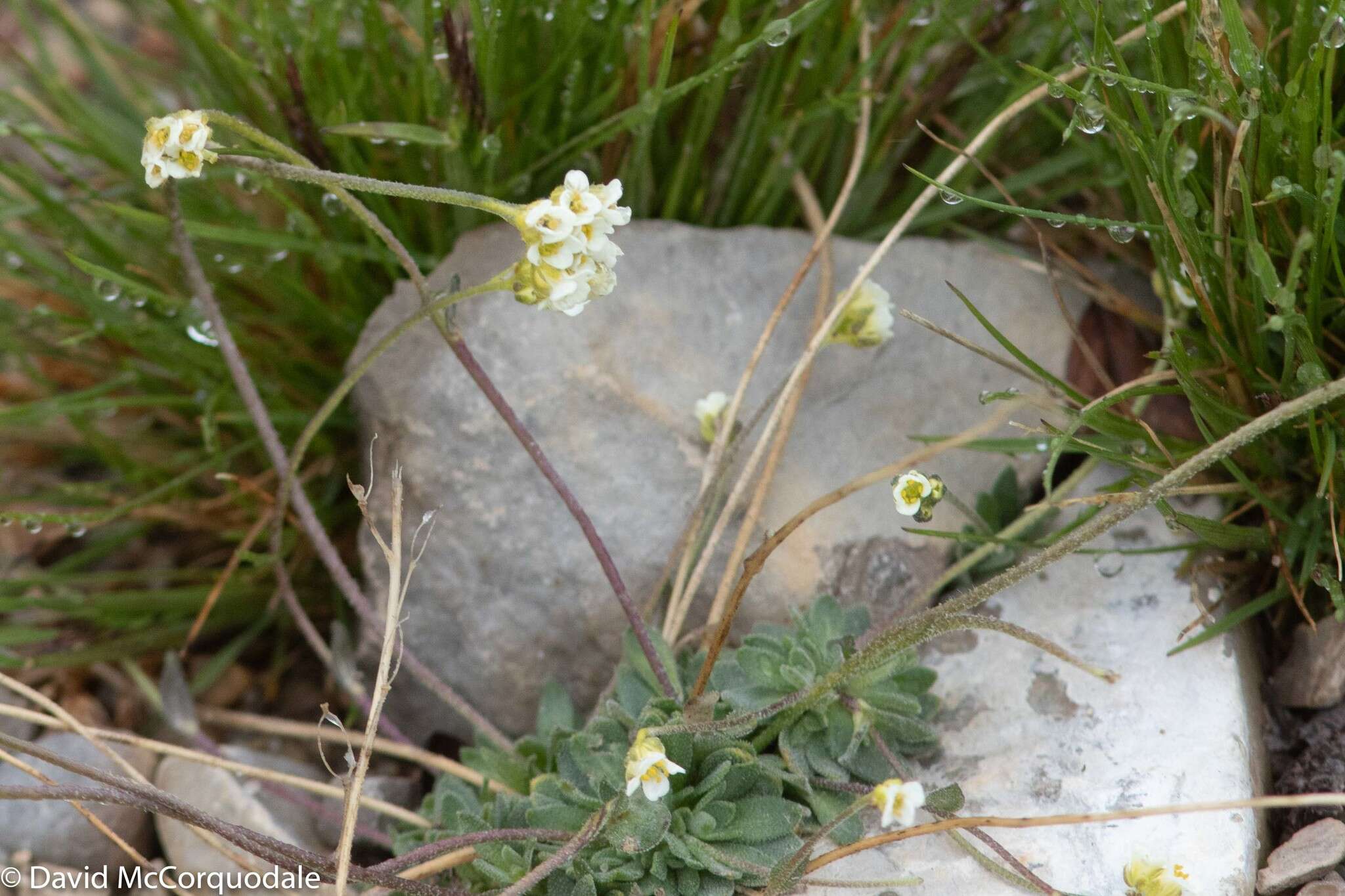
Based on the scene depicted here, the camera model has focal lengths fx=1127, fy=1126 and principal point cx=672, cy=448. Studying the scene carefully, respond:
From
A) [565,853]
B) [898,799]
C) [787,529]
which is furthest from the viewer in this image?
[787,529]

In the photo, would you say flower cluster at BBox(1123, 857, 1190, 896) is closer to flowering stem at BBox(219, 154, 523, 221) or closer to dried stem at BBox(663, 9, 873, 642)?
dried stem at BBox(663, 9, 873, 642)

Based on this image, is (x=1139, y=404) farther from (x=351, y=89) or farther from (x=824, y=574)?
(x=351, y=89)

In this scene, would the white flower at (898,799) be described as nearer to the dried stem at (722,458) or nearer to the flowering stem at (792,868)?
the flowering stem at (792,868)

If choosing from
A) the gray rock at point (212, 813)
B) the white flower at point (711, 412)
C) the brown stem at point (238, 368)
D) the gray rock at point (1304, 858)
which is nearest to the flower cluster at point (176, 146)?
the brown stem at point (238, 368)

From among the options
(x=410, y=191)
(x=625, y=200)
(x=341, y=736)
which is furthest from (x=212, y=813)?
(x=625, y=200)

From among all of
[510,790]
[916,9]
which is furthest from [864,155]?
[510,790]

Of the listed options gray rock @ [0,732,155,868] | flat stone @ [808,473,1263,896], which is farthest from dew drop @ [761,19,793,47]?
gray rock @ [0,732,155,868]

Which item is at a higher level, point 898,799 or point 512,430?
point 512,430

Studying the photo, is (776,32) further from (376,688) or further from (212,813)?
(212,813)
